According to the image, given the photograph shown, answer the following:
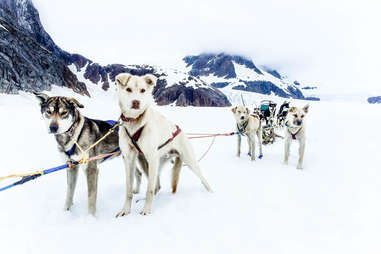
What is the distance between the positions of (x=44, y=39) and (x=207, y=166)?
12304 centimetres

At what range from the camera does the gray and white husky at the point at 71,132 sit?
283cm

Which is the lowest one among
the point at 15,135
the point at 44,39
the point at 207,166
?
the point at 207,166

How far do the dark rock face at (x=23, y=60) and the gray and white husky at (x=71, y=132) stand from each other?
40.7 m

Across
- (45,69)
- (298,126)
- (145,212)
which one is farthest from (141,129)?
(45,69)

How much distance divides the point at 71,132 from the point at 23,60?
A: 58.2 m

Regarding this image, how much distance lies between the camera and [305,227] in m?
2.84

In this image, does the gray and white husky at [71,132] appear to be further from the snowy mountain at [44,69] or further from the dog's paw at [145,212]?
the snowy mountain at [44,69]

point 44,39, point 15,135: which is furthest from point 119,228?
point 44,39

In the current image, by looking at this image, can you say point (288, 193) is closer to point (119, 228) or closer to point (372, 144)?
point (119, 228)

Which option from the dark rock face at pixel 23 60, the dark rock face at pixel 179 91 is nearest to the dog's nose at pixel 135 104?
the dark rock face at pixel 23 60

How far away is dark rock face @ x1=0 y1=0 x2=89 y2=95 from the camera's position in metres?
38.2

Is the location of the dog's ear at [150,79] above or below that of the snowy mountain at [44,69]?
below

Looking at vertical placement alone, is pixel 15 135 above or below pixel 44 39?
below

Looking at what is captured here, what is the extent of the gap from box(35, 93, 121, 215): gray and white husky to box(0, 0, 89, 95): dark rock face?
40694 millimetres
